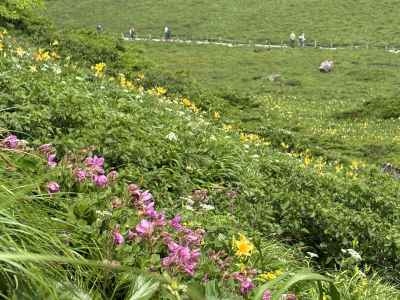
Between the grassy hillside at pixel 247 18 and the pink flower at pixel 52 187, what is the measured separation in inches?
2394

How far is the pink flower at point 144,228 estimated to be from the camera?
3.25 metres

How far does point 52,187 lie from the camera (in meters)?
3.52

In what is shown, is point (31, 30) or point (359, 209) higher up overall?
point (31, 30)

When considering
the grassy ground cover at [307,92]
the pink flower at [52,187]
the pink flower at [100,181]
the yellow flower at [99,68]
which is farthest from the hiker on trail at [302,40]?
the pink flower at [52,187]

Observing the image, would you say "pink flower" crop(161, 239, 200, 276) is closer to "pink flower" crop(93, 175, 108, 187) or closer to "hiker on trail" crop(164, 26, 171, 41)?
"pink flower" crop(93, 175, 108, 187)

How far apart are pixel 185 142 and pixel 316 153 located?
8832 mm

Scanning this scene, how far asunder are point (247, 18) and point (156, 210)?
72.1 meters

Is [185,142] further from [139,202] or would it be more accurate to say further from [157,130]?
[139,202]

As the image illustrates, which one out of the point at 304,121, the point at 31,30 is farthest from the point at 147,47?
the point at 31,30

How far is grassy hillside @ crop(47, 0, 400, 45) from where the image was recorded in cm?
6625

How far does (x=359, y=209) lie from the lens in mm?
8344

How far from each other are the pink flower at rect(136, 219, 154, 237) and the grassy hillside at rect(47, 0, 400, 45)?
200 feet

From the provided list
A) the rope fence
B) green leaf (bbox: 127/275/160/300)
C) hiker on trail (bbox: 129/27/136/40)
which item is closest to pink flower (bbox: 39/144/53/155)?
green leaf (bbox: 127/275/160/300)

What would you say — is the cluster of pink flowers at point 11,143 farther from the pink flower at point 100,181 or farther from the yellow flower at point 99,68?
the yellow flower at point 99,68
